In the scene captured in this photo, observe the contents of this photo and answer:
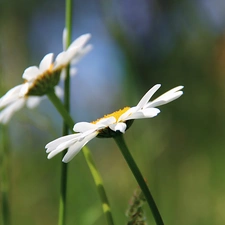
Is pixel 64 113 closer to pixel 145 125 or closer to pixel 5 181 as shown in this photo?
pixel 5 181

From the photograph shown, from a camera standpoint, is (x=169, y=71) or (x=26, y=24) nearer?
(x=169, y=71)

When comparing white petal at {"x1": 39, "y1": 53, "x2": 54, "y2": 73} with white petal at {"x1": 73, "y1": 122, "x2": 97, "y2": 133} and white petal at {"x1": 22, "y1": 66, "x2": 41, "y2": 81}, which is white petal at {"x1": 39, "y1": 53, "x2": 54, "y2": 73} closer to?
white petal at {"x1": 22, "y1": 66, "x2": 41, "y2": 81}

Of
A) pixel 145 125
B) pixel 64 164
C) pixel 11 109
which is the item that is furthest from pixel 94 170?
pixel 145 125

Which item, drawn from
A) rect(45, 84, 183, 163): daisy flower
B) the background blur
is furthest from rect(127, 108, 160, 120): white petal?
the background blur

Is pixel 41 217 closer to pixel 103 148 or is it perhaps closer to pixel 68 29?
pixel 103 148

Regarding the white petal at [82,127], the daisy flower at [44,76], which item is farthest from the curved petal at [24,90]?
the white petal at [82,127]

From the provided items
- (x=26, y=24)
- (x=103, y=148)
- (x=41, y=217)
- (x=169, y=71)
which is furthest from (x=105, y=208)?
(x=26, y=24)

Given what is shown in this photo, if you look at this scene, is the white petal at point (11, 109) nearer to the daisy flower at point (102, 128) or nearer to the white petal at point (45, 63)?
the white petal at point (45, 63)

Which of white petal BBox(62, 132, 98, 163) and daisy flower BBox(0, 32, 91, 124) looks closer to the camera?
white petal BBox(62, 132, 98, 163)

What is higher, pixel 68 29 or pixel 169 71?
pixel 169 71
